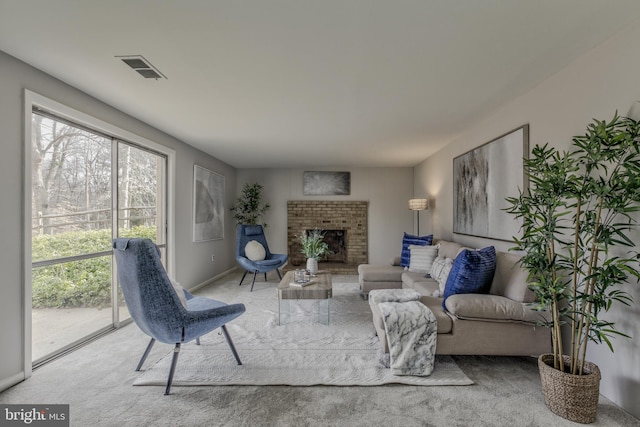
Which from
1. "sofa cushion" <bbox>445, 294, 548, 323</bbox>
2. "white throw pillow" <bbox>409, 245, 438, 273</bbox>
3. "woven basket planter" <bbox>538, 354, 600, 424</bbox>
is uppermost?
"white throw pillow" <bbox>409, 245, 438, 273</bbox>

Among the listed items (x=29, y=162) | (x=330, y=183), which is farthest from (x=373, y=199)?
(x=29, y=162)

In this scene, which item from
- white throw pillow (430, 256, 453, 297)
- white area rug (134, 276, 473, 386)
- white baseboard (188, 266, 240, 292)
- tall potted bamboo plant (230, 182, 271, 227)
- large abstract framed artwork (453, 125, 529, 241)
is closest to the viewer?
white area rug (134, 276, 473, 386)

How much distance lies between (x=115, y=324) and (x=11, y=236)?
153cm

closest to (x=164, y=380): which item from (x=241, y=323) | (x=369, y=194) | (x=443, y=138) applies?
(x=241, y=323)

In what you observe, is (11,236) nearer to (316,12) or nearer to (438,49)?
(316,12)

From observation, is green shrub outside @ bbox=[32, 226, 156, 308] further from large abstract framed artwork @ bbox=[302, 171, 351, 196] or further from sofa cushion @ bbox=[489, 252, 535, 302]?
large abstract framed artwork @ bbox=[302, 171, 351, 196]

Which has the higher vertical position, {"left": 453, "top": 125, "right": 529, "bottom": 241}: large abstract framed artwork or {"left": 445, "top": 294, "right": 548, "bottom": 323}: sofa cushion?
{"left": 453, "top": 125, "right": 529, "bottom": 241}: large abstract framed artwork

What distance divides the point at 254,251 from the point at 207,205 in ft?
3.96

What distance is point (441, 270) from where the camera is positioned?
11.1 feet

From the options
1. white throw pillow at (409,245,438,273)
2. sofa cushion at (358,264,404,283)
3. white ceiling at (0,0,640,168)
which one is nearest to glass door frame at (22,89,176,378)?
white ceiling at (0,0,640,168)

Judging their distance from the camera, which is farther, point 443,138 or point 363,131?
point 443,138

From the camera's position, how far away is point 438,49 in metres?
2.00
